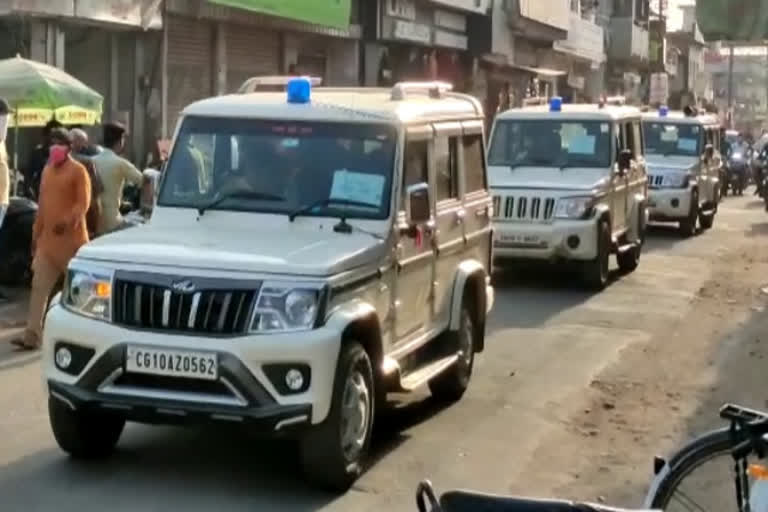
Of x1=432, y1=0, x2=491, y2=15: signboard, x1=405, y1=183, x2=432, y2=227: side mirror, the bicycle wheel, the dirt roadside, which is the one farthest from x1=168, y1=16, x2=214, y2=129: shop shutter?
the bicycle wheel

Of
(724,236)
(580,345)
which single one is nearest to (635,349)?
(580,345)

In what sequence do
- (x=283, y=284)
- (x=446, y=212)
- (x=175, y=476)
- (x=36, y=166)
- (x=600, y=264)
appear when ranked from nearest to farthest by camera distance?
(x=283, y=284)
(x=175, y=476)
(x=446, y=212)
(x=36, y=166)
(x=600, y=264)

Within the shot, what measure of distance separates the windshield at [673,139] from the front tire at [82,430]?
18244 millimetres

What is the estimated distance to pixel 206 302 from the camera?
22.7 ft

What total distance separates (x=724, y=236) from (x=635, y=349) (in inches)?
549

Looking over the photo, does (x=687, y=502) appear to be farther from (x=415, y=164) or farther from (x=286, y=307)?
(x=415, y=164)

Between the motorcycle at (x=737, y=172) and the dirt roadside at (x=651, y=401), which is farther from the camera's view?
the motorcycle at (x=737, y=172)

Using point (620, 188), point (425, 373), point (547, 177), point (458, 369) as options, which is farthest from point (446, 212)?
point (620, 188)

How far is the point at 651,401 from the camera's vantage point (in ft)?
33.0

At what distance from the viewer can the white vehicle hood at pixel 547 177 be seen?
52.3 ft

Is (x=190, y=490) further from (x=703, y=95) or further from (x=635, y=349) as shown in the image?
(x=703, y=95)

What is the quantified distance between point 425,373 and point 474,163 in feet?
6.84

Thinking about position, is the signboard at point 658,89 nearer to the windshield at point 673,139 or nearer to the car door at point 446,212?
the windshield at point 673,139

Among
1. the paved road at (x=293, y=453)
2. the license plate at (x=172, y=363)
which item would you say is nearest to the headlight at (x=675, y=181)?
the paved road at (x=293, y=453)
